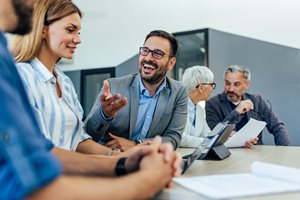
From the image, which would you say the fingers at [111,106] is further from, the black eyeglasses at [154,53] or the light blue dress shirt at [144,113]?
the black eyeglasses at [154,53]

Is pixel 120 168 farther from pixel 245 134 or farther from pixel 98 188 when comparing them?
pixel 245 134

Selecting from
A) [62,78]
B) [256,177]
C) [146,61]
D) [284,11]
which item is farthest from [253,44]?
[256,177]

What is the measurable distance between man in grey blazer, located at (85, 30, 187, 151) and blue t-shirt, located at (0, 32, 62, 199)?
110 cm

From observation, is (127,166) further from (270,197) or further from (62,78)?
(62,78)

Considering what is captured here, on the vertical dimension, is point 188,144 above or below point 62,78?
below

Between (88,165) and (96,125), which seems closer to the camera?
(88,165)

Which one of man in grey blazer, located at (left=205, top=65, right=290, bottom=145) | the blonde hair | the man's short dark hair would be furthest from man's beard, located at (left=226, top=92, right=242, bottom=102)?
the blonde hair

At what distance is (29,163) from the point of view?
510 mm

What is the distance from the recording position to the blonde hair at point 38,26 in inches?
51.6

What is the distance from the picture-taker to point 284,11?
140 inches

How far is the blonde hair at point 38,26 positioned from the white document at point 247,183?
78 cm

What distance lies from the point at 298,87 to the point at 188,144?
2.02 m

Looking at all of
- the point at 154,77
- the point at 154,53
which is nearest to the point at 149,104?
the point at 154,77

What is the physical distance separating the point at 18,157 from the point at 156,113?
1399mm
